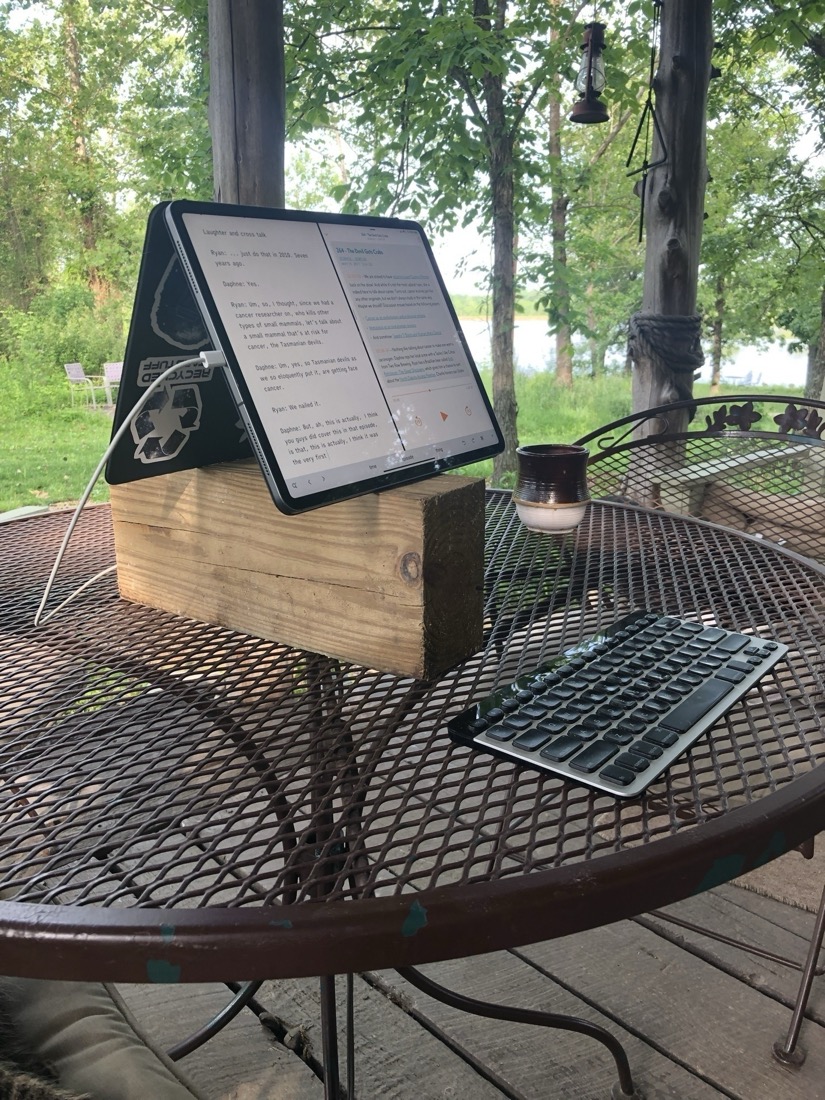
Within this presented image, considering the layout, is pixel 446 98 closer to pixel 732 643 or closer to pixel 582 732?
pixel 732 643

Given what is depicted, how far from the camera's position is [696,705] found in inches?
23.7

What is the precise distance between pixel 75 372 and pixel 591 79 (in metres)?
2.71

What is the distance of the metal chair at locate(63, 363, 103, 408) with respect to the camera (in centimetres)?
378

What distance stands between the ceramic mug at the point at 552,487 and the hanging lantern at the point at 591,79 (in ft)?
6.06

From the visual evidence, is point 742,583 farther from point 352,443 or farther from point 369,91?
point 369,91

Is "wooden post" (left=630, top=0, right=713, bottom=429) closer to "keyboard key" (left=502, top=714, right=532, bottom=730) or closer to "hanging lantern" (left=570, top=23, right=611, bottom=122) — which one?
"hanging lantern" (left=570, top=23, right=611, bottom=122)

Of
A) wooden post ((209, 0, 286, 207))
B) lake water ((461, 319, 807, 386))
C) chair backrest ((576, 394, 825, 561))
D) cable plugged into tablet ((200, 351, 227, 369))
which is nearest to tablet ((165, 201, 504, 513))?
cable plugged into tablet ((200, 351, 227, 369))

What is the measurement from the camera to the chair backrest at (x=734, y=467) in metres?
1.54

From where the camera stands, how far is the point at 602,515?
1.17 m

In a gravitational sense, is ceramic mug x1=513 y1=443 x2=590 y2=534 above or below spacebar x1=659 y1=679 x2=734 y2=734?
above

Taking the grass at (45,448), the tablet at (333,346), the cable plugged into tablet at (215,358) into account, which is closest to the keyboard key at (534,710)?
the tablet at (333,346)

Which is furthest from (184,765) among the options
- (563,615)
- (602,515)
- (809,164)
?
(809,164)

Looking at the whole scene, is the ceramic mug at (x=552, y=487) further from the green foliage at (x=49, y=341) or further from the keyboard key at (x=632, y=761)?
the green foliage at (x=49, y=341)

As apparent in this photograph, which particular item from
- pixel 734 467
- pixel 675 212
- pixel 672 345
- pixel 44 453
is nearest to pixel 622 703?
pixel 734 467
